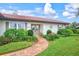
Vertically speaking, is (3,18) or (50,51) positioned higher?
(3,18)

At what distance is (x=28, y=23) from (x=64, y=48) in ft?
2.10

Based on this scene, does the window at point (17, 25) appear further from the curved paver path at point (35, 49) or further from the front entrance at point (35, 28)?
the curved paver path at point (35, 49)

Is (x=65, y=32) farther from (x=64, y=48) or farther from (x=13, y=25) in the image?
(x=13, y=25)

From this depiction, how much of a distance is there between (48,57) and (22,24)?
611 millimetres

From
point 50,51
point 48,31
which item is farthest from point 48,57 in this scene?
point 48,31

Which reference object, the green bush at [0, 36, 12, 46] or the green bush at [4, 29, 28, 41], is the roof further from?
the green bush at [0, 36, 12, 46]

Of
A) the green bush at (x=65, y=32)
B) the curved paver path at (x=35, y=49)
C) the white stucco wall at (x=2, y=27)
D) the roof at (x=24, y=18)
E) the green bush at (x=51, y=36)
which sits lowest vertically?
the curved paver path at (x=35, y=49)

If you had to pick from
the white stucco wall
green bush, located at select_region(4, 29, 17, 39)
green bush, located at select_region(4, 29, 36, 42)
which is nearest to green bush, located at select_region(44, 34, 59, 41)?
green bush, located at select_region(4, 29, 36, 42)

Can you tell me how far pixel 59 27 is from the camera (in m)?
4.41

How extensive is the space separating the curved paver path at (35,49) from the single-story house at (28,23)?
0.50 feet

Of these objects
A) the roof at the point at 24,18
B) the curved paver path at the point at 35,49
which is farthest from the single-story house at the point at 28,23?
the curved paver path at the point at 35,49

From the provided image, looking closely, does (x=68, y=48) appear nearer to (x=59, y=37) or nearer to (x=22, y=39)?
(x=59, y=37)

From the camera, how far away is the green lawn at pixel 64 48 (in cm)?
427

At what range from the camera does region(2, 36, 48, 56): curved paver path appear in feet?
14.0
